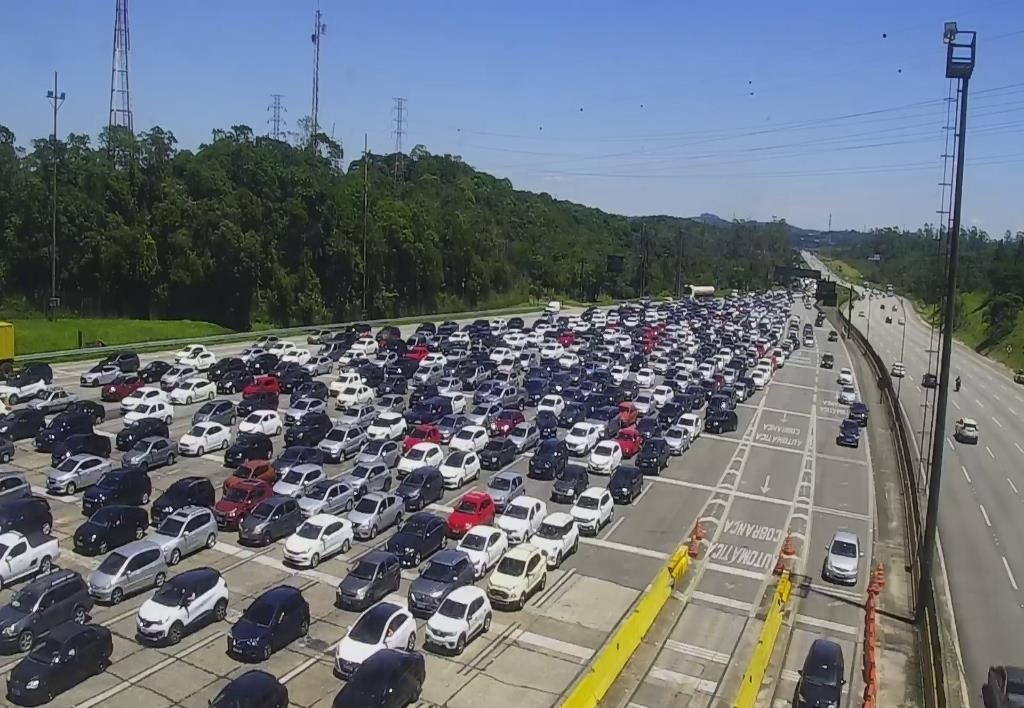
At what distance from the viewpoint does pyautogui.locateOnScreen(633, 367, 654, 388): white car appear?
61.4 m

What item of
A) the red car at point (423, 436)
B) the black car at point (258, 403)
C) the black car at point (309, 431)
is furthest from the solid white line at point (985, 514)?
the black car at point (258, 403)

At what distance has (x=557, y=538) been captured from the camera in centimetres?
2820

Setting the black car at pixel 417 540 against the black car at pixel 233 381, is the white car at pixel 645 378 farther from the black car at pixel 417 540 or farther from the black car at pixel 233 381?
the black car at pixel 417 540

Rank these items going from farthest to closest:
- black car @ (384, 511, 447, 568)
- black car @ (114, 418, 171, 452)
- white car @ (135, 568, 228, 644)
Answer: black car @ (114, 418, 171, 452), black car @ (384, 511, 447, 568), white car @ (135, 568, 228, 644)

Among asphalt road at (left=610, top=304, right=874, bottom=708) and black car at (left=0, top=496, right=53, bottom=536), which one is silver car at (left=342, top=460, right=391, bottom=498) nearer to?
black car at (left=0, top=496, right=53, bottom=536)

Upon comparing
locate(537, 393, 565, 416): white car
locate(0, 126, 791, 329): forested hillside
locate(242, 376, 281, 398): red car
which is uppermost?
locate(0, 126, 791, 329): forested hillside

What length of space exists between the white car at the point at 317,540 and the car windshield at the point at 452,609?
587cm

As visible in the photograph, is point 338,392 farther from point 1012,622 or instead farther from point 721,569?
point 1012,622

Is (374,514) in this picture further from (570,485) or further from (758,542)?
(758,542)

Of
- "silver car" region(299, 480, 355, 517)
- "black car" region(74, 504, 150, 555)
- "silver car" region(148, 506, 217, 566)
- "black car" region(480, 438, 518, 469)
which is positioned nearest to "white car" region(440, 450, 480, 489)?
"black car" region(480, 438, 518, 469)

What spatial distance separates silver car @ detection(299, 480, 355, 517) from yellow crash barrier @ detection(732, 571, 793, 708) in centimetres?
1415

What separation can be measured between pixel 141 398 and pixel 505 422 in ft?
56.7

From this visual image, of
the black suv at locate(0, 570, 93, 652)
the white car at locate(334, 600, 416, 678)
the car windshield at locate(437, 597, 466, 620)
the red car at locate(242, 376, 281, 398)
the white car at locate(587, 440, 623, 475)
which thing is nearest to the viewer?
the white car at locate(334, 600, 416, 678)

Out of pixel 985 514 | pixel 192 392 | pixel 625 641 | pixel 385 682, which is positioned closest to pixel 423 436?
pixel 192 392
